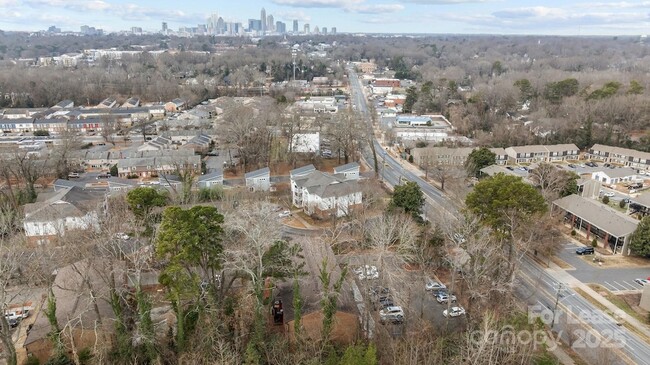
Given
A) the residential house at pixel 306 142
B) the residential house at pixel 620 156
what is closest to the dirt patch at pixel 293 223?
the residential house at pixel 306 142

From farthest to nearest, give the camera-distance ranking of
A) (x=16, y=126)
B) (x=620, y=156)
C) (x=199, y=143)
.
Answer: (x=16, y=126) < (x=199, y=143) < (x=620, y=156)

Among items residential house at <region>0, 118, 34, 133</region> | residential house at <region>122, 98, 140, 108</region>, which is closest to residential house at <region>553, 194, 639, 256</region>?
residential house at <region>0, 118, 34, 133</region>

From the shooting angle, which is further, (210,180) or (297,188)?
(210,180)

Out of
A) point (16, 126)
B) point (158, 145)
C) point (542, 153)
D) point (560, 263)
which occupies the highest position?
point (542, 153)

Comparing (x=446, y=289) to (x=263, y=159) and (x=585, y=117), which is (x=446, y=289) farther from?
(x=585, y=117)

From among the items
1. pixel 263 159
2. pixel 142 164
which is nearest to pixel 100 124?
pixel 142 164

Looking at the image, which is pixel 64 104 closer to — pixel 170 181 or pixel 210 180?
pixel 170 181

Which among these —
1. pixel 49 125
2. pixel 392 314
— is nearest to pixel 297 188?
pixel 392 314
